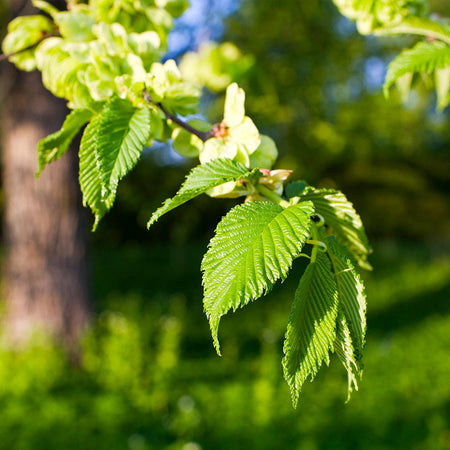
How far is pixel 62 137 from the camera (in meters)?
0.70

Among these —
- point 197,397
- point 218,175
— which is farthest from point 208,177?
point 197,397

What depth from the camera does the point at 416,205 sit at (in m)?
15.5

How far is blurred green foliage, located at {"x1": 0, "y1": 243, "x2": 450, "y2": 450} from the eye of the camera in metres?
3.26

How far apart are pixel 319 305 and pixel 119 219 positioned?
38.4 ft

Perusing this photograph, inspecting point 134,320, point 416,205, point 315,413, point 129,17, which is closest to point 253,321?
point 134,320

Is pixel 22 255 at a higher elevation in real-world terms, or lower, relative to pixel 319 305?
lower

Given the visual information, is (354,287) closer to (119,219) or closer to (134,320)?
(134,320)

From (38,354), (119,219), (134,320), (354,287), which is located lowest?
(119,219)

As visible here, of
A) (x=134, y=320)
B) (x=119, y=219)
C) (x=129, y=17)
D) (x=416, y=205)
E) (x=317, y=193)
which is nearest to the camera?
(x=317, y=193)

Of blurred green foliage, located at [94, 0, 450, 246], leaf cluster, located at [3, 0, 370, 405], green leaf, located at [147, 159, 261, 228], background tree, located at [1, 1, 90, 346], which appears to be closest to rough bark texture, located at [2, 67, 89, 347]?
background tree, located at [1, 1, 90, 346]

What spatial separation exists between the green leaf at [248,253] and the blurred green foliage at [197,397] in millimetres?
2773

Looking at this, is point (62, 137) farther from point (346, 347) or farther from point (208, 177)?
point (346, 347)

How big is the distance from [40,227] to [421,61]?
3693 mm

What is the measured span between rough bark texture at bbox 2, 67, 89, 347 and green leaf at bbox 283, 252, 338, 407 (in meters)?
3.70
